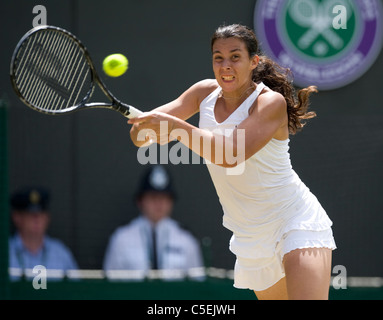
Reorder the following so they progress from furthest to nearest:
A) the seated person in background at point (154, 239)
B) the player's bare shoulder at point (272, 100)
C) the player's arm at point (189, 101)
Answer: the seated person in background at point (154, 239) < the player's arm at point (189, 101) < the player's bare shoulder at point (272, 100)

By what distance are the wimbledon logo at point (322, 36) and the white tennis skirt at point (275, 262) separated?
317cm

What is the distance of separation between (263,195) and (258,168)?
13 cm

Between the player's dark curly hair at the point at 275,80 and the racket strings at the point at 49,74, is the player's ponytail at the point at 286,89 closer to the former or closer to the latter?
the player's dark curly hair at the point at 275,80

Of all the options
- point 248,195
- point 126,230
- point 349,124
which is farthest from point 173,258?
point 248,195

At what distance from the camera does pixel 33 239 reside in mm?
5922

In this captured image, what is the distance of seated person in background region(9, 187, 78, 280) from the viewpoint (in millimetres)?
5809

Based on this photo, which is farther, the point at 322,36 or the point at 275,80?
the point at 322,36

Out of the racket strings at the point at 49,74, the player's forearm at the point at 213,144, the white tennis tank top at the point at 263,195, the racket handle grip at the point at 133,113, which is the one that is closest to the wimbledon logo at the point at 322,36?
the racket strings at the point at 49,74

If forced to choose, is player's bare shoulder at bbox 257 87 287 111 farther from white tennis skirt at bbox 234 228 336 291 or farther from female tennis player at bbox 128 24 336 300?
white tennis skirt at bbox 234 228 336 291

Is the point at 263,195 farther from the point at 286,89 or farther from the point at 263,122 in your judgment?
the point at 286,89

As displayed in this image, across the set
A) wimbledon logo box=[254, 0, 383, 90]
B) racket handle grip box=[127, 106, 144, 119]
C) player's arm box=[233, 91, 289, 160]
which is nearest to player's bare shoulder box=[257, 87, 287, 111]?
player's arm box=[233, 91, 289, 160]

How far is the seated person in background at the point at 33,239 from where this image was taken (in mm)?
5809

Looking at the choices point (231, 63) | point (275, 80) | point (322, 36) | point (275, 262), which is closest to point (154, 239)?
point (322, 36)

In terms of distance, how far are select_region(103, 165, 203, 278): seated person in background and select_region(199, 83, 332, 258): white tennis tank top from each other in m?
2.30
